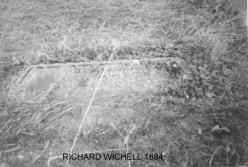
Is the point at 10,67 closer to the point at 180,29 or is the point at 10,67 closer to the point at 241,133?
the point at 180,29

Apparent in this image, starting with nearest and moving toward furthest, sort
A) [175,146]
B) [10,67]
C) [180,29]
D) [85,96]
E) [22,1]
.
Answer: [175,146], [85,96], [10,67], [180,29], [22,1]

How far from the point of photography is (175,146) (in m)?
1.74

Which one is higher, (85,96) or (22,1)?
(22,1)

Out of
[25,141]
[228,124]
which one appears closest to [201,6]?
[228,124]

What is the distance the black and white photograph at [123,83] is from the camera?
1.75m

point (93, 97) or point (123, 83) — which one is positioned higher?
point (123, 83)

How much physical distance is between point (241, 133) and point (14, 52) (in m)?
2.43

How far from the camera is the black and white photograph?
69.0 inches

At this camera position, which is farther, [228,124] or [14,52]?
[14,52]

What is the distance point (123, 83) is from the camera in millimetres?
2115

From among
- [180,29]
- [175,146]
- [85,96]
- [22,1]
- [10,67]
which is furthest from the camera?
[22,1]

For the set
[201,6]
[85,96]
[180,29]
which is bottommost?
[85,96]

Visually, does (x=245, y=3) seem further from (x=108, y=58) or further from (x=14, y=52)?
(x=14, y=52)

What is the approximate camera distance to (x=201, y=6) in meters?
2.61
